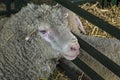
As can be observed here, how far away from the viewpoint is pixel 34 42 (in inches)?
133

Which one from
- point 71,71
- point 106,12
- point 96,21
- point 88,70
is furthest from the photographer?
point 106,12

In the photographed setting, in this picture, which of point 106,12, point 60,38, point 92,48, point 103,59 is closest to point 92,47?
point 92,48

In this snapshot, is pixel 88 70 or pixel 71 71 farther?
pixel 71 71

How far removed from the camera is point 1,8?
18.5ft

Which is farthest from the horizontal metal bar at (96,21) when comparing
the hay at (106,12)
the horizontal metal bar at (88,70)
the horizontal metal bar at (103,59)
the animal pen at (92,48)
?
the hay at (106,12)

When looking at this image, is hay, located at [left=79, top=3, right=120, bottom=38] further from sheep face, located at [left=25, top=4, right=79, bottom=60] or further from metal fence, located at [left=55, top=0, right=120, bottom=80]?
sheep face, located at [left=25, top=4, right=79, bottom=60]

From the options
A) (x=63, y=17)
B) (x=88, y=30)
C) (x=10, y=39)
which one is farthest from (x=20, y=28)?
(x=88, y=30)

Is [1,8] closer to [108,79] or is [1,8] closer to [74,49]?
[108,79]

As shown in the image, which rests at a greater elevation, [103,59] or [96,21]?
[96,21]

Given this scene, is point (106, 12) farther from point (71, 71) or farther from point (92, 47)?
point (92, 47)

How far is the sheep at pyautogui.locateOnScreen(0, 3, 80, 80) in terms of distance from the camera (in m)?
3.28

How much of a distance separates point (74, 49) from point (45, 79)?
679 millimetres

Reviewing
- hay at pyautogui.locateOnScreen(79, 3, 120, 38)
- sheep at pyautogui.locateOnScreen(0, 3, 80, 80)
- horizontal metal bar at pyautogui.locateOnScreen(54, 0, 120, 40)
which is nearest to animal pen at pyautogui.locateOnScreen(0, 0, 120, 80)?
horizontal metal bar at pyautogui.locateOnScreen(54, 0, 120, 40)

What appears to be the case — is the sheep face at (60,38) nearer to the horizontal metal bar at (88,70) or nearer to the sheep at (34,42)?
the sheep at (34,42)
